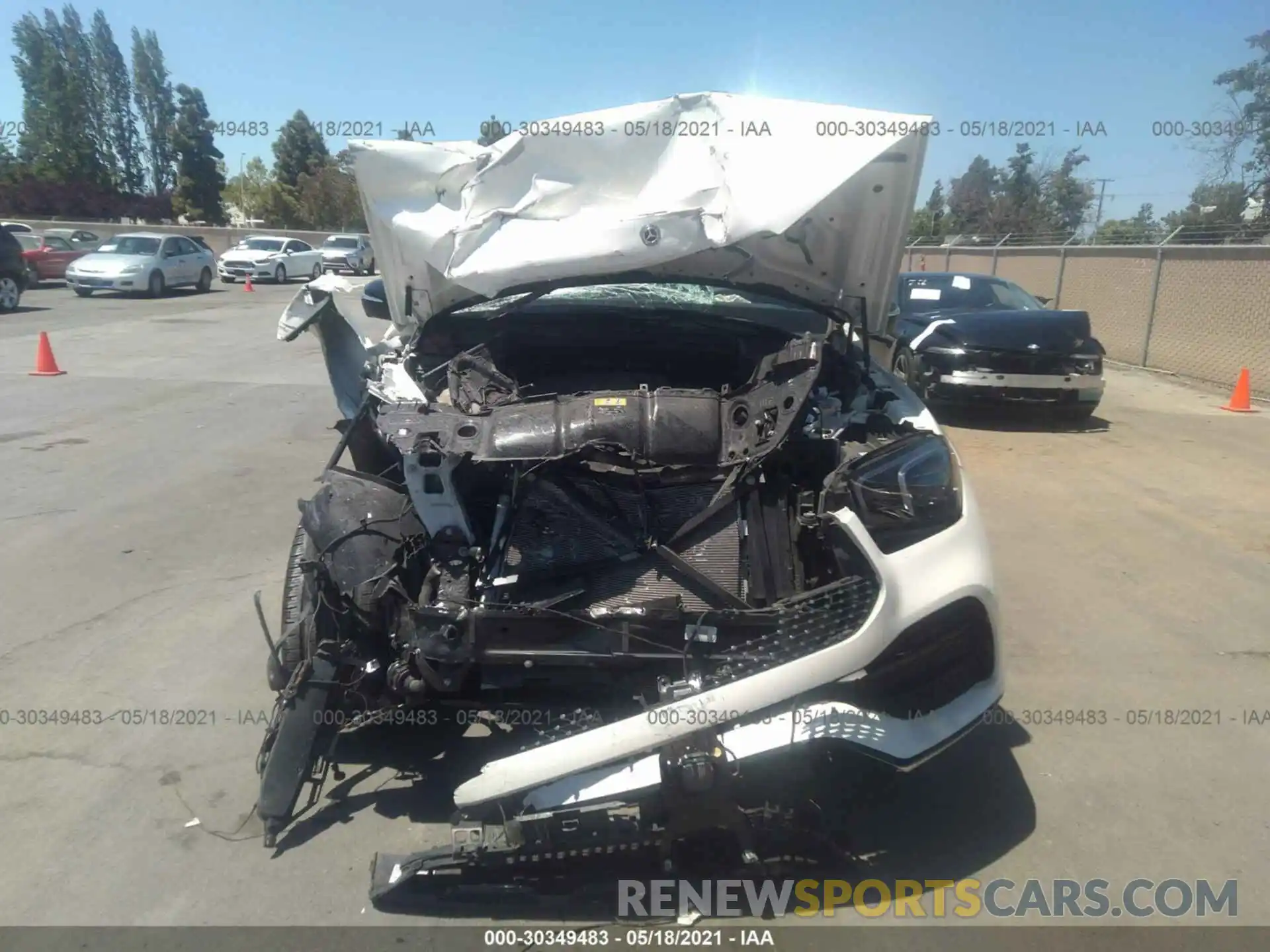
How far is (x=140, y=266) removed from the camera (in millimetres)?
23422

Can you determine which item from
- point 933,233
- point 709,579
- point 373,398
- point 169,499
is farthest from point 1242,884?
point 933,233

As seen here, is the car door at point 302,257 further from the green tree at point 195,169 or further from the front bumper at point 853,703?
the front bumper at point 853,703

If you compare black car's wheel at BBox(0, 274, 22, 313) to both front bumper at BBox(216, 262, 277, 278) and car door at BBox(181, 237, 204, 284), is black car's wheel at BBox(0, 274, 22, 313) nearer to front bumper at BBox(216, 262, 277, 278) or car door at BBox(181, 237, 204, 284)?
car door at BBox(181, 237, 204, 284)

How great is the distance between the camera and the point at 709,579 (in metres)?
3.13

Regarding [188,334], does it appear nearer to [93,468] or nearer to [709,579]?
[93,468]

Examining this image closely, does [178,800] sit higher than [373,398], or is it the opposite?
[373,398]

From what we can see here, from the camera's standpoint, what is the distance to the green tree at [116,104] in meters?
50.6

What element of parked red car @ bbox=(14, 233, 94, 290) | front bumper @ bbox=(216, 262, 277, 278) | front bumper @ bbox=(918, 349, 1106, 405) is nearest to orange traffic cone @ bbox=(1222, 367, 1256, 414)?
front bumper @ bbox=(918, 349, 1106, 405)

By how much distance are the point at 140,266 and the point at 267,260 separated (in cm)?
733

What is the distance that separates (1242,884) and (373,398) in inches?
132

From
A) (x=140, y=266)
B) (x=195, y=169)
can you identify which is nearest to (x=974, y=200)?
(x=140, y=266)

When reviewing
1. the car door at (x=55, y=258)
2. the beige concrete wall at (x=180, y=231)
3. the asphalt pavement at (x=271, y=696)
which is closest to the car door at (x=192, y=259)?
the car door at (x=55, y=258)

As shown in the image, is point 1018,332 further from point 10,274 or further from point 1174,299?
point 10,274

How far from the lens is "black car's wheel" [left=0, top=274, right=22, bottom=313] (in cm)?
1967
